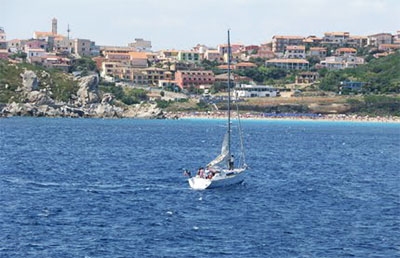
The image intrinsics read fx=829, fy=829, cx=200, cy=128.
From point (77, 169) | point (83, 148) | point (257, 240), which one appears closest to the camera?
point (257, 240)

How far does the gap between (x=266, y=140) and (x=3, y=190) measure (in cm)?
8265

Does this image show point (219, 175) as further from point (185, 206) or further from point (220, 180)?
point (185, 206)

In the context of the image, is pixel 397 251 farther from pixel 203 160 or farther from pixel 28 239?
pixel 203 160

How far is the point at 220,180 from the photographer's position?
7131 centimetres

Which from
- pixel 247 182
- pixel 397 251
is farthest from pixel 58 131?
pixel 397 251

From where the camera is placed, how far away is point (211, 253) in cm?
4462

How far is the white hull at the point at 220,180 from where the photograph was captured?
70.0 m

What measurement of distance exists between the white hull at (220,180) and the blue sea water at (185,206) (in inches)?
37.2

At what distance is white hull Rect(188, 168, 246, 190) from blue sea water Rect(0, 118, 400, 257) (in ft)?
3.10

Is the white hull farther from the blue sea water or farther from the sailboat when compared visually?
the blue sea water

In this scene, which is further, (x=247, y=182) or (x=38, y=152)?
(x=38, y=152)

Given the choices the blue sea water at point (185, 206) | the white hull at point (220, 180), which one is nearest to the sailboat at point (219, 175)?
the white hull at point (220, 180)

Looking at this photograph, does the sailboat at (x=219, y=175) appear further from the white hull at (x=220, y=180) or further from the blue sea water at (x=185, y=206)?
the blue sea water at (x=185, y=206)

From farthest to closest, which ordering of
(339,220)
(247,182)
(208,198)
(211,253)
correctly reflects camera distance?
(247,182), (208,198), (339,220), (211,253)
